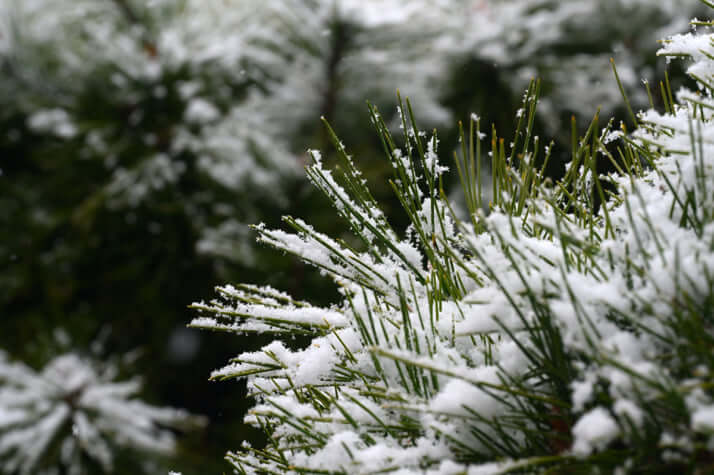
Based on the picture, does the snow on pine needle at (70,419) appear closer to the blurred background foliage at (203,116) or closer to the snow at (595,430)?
the blurred background foliage at (203,116)

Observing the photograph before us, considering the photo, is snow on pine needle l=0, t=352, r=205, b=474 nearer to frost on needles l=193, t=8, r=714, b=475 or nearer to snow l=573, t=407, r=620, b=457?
frost on needles l=193, t=8, r=714, b=475

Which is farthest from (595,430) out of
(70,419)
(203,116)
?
(70,419)

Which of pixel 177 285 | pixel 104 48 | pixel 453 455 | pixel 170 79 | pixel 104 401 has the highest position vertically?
pixel 104 48

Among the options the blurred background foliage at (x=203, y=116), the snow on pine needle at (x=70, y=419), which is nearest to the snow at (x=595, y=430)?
the blurred background foliage at (x=203, y=116)

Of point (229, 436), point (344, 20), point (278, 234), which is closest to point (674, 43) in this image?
point (278, 234)

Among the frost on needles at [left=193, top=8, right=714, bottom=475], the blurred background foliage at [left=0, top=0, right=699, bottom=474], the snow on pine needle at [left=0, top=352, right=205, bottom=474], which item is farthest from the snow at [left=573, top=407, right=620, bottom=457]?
the snow on pine needle at [left=0, top=352, right=205, bottom=474]

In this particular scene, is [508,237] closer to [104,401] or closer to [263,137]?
[263,137]

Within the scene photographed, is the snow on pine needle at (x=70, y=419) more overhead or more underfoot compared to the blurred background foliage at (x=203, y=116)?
more underfoot
